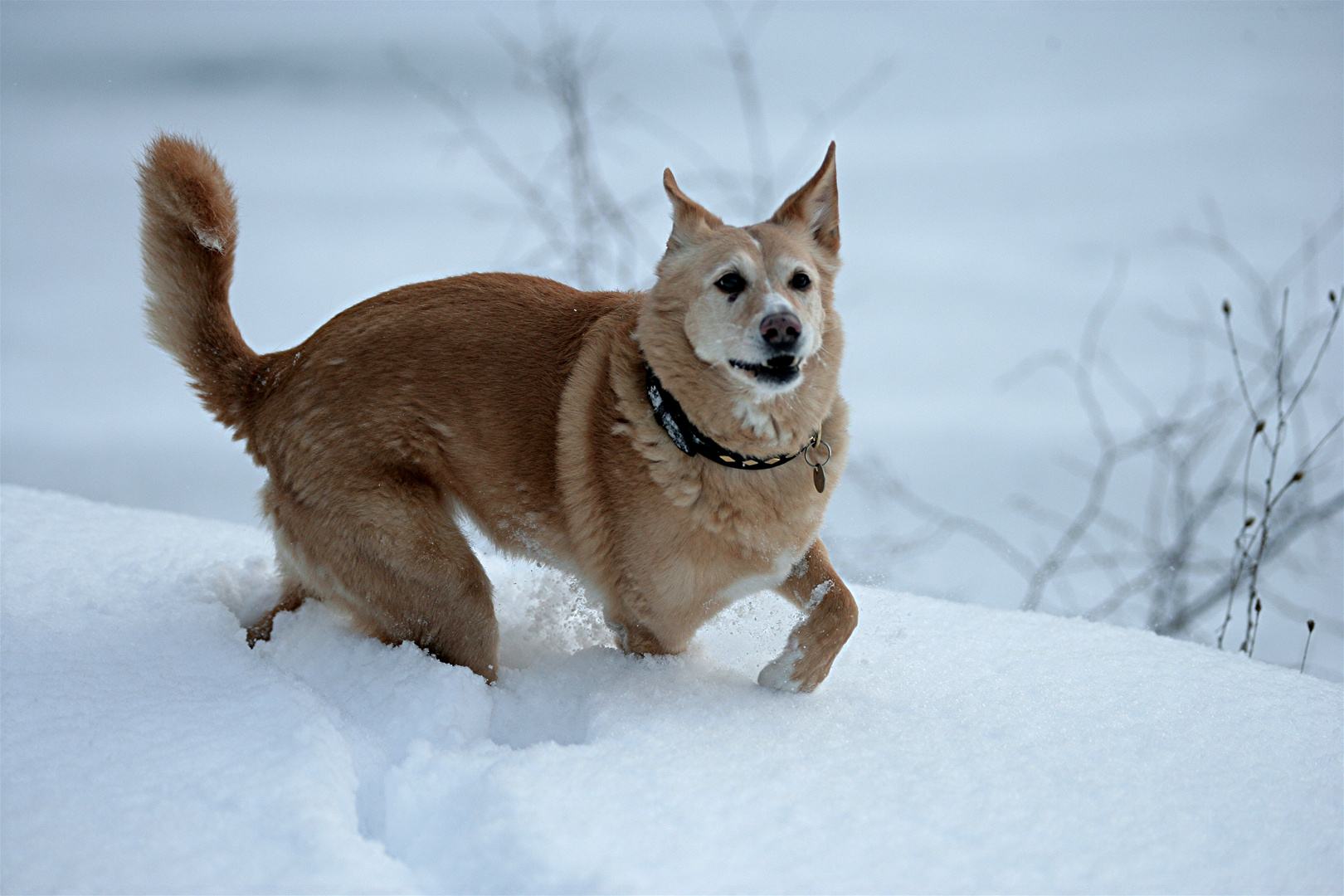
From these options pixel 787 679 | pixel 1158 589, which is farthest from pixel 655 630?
pixel 1158 589

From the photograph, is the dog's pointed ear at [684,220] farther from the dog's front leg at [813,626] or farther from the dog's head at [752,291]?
the dog's front leg at [813,626]

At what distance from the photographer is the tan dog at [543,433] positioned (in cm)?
250

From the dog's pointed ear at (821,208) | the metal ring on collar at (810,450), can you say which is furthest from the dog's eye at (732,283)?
the metal ring on collar at (810,450)

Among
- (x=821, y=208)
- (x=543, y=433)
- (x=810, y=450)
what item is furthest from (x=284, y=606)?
(x=821, y=208)

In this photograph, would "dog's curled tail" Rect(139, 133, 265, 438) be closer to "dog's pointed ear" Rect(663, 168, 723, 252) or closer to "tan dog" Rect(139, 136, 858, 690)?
"tan dog" Rect(139, 136, 858, 690)

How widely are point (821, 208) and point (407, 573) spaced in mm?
1714

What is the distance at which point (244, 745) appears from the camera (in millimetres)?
1866

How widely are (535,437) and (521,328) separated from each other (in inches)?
14.0

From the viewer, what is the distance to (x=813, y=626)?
2533 millimetres

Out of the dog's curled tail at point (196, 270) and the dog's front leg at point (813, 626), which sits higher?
the dog's curled tail at point (196, 270)

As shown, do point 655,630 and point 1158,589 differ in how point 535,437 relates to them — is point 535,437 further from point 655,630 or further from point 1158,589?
point 1158,589

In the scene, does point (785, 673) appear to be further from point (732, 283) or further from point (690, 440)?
point (732, 283)

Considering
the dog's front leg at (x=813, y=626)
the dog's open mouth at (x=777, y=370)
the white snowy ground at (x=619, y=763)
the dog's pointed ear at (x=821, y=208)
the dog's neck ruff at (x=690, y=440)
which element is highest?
the dog's pointed ear at (x=821, y=208)

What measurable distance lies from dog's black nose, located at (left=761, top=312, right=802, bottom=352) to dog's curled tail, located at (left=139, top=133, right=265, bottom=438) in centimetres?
162
